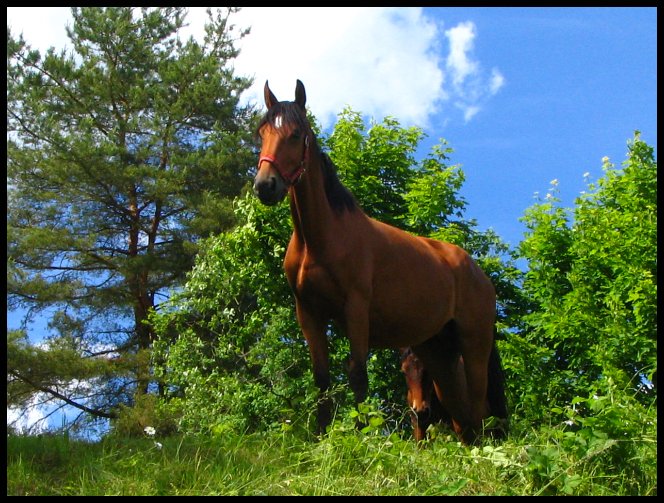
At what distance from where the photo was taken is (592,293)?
14.3m

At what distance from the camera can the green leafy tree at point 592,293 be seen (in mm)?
12844

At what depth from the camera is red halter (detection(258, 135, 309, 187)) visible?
4621 millimetres

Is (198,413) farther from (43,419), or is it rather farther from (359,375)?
(43,419)

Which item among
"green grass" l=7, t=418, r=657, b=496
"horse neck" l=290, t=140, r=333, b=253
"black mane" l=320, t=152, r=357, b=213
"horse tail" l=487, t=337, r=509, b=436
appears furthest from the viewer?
"horse tail" l=487, t=337, r=509, b=436

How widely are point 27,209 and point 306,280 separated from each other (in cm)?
1835

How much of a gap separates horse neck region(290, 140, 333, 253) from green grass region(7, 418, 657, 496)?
4.10ft

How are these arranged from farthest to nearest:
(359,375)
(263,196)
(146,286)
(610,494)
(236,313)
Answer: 1. (146,286)
2. (236,313)
3. (359,375)
4. (263,196)
5. (610,494)

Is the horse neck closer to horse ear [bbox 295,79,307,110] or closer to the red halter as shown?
the red halter

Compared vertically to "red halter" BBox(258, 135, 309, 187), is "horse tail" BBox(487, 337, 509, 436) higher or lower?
lower

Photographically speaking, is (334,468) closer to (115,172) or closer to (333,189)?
(333,189)

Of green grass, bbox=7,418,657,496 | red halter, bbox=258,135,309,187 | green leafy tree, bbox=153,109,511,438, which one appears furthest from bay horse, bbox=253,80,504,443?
green leafy tree, bbox=153,109,511,438

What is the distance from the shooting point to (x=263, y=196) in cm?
449

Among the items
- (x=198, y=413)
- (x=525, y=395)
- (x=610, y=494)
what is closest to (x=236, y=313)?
(x=198, y=413)

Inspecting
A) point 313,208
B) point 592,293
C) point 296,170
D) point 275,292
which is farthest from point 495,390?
point 592,293
